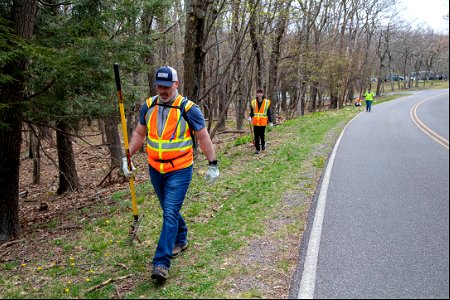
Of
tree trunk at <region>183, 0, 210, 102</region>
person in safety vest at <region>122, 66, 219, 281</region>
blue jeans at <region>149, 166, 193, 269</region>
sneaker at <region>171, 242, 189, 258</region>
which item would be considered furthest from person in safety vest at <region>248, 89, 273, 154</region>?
blue jeans at <region>149, 166, 193, 269</region>

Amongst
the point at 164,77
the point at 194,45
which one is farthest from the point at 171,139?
the point at 194,45

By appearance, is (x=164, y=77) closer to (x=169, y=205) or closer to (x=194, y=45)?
(x=169, y=205)

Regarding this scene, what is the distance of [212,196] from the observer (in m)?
8.49

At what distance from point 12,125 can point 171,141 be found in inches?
→ 189

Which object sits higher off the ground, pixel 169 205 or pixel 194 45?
pixel 194 45

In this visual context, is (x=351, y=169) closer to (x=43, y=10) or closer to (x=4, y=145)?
(x=4, y=145)

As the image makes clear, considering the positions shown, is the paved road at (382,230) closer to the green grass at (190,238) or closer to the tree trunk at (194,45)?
the green grass at (190,238)

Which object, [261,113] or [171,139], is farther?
[261,113]

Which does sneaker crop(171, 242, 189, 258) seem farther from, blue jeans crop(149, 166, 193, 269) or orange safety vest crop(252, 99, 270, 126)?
orange safety vest crop(252, 99, 270, 126)

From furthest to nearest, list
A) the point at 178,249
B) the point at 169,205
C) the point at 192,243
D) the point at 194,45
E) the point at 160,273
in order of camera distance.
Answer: the point at 194,45 → the point at 192,243 → the point at 178,249 → the point at 169,205 → the point at 160,273

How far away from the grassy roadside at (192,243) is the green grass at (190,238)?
0.04 feet

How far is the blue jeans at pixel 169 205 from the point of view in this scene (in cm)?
463

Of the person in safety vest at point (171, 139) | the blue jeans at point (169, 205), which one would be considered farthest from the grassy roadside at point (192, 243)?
the person in safety vest at point (171, 139)

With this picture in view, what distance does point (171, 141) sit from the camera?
4.79 m
